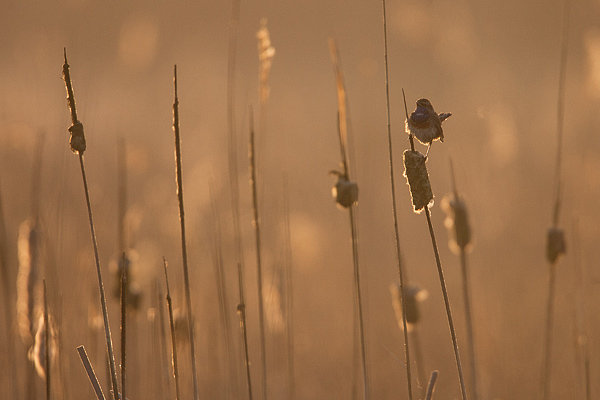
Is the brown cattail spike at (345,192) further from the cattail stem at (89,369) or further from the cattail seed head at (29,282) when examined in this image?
the cattail seed head at (29,282)

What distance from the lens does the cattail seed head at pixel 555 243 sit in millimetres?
1729

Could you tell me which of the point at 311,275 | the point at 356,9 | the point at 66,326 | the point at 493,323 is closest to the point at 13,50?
the point at 66,326

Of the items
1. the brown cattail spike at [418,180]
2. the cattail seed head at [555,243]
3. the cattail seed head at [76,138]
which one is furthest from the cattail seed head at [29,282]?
the cattail seed head at [555,243]

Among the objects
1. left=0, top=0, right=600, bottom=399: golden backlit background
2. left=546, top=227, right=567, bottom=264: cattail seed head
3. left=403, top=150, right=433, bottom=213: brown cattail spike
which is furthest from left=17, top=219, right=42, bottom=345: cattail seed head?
left=546, top=227, right=567, bottom=264: cattail seed head

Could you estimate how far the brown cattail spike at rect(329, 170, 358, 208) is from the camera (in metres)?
1.39

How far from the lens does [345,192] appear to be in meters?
1.40

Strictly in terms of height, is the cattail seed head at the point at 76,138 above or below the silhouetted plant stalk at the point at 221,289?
above

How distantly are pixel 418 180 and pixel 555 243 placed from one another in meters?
0.93

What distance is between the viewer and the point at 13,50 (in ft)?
10.4

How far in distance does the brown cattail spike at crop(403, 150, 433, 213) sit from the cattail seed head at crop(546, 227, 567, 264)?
898 millimetres

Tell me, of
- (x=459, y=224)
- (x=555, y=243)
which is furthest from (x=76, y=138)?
(x=555, y=243)

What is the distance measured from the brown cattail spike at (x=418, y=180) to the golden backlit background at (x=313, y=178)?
51.0 inches

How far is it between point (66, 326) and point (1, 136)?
1.02m

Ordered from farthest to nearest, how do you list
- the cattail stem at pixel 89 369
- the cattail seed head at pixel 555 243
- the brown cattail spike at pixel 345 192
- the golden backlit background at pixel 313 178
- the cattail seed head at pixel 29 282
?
the golden backlit background at pixel 313 178 < the cattail seed head at pixel 555 243 < the cattail seed head at pixel 29 282 < the brown cattail spike at pixel 345 192 < the cattail stem at pixel 89 369
